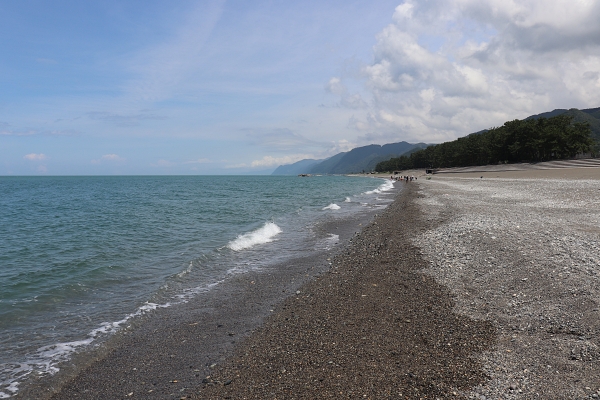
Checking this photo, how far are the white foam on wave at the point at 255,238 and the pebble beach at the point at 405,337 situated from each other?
21.7 feet

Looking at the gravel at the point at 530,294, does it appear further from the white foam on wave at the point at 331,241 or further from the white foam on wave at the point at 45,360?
the white foam on wave at the point at 45,360

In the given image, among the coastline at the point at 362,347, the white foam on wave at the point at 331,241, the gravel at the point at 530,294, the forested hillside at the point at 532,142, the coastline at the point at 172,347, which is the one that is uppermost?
the forested hillside at the point at 532,142

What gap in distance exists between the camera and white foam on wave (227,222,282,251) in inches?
739

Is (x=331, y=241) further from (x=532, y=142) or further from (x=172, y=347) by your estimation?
(x=532, y=142)

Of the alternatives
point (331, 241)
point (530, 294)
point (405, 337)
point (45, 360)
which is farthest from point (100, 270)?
point (530, 294)

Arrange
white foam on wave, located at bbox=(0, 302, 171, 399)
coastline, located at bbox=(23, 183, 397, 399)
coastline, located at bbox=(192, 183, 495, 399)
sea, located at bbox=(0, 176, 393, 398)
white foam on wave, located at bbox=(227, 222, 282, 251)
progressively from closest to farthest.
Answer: coastline, located at bbox=(192, 183, 495, 399), coastline, located at bbox=(23, 183, 397, 399), white foam on wave, located at bbox=(0, 302, 171, 399), sea, located at bbox=(0, 176, 393, 398), white foam on wave, located at bbox=(227, 222, 282, 251)

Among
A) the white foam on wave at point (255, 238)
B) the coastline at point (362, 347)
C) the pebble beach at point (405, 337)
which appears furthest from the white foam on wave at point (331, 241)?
the coastline at point (362, 347)

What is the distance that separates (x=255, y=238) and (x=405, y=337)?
1442cm

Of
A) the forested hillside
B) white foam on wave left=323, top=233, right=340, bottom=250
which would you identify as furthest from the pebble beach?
the forested hillside

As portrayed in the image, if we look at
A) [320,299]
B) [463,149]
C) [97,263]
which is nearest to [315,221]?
[97,263]

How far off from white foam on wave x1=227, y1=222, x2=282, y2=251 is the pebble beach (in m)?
6.62

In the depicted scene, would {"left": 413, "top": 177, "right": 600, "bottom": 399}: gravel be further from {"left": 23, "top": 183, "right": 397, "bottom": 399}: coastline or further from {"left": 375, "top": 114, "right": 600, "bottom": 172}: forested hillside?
{"left": 375, "top": 114, "right": 600, "bottom": 172}: forested hillside

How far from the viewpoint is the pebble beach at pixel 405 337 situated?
209 inches

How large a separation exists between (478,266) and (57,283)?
555 inches
